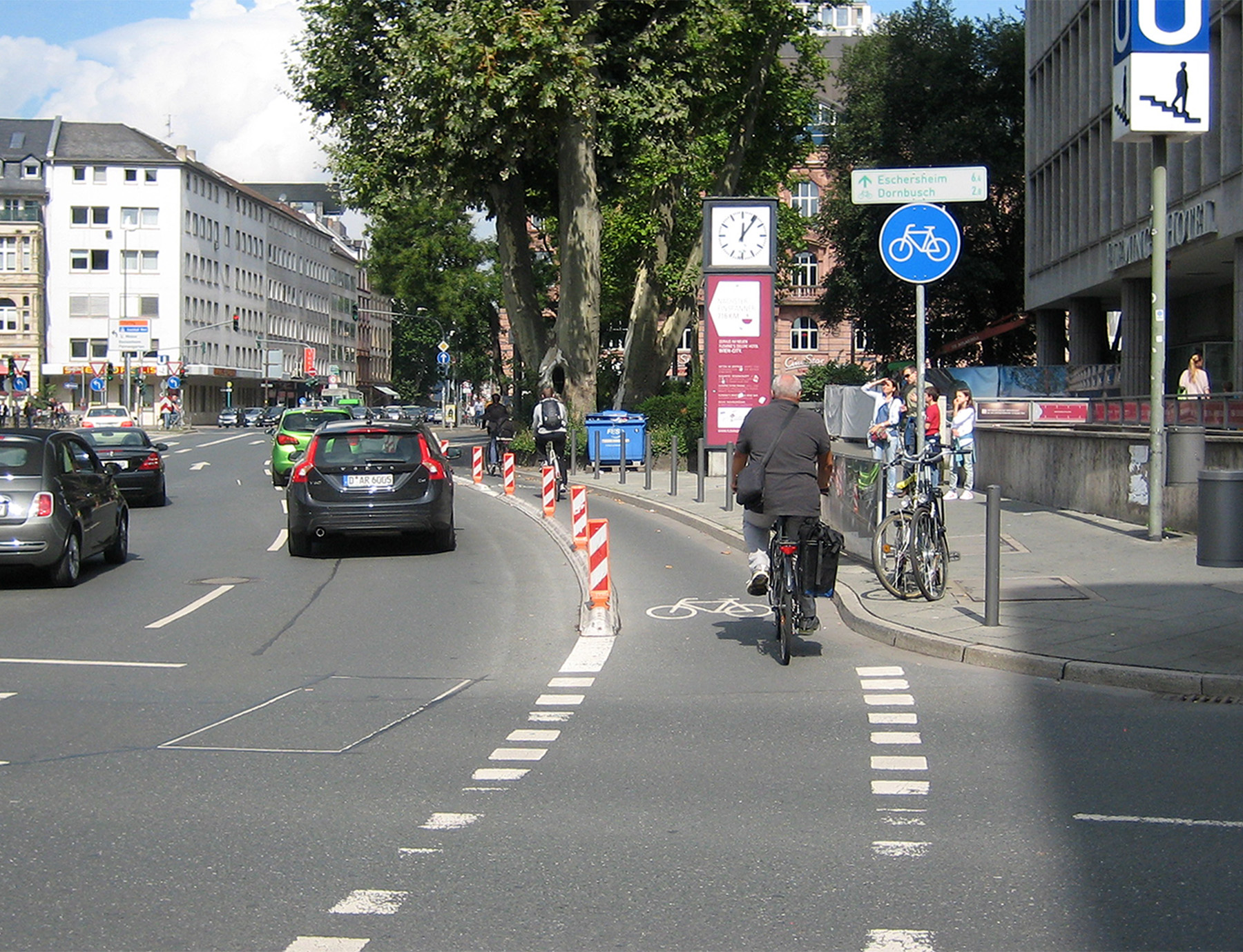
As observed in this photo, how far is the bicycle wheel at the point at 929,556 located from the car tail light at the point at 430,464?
21.5ft

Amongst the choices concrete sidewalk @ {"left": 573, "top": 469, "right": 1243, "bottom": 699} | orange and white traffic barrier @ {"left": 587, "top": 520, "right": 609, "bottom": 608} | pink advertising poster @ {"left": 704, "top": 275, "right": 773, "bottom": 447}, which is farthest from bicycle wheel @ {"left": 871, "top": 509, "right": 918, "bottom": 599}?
pink advertising poster @ {"left": 704, "top": 275, "right": 773, "bottom": 447}

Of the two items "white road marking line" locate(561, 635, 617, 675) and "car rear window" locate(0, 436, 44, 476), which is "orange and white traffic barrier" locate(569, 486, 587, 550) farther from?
"car rear window" locate(0, 436, 44, 476)

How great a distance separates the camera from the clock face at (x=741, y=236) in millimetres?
25891

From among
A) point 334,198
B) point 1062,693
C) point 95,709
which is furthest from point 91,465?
point 334,198

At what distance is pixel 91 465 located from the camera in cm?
1594

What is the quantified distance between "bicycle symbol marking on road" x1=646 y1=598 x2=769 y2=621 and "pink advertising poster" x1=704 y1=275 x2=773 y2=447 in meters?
13.6

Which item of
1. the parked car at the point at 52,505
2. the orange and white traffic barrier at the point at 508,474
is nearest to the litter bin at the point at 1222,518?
the parked car at the point at 52,505

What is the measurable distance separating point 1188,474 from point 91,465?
11.5 metres

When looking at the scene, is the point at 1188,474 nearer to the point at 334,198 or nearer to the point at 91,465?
the point at 91,465

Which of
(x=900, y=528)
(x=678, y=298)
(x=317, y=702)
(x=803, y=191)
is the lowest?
(x=317, y=702)

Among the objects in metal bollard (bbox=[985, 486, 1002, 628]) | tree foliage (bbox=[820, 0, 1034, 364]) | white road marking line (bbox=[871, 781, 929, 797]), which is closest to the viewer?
white road marking line (bbox=[871, 781, 929, 797])

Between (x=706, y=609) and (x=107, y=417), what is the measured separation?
3970 centimetres

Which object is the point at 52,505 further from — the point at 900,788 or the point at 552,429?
the point at 552,429

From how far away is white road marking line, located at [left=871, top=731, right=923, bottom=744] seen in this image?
7.22 meters
